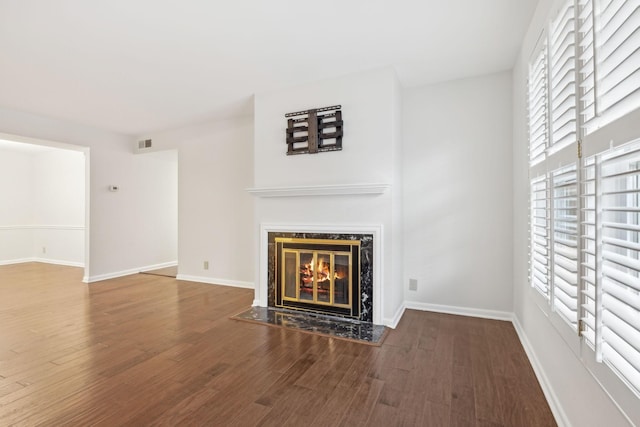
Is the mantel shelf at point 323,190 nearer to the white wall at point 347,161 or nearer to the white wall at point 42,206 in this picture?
the white wall at point 347,161

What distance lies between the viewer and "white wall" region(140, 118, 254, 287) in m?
4.64

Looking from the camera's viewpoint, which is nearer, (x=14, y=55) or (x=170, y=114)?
(x=14, y=55)

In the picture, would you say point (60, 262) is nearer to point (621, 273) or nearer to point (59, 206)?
point (59, 206)

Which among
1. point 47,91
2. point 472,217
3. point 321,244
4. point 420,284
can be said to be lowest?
point 420,284

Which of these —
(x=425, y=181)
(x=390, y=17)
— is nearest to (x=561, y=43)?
(x=390, y=17)

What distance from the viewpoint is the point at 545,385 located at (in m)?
1.91

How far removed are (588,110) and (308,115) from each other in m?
2.49

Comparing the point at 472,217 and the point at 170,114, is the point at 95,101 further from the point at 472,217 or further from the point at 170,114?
the point at 472,217

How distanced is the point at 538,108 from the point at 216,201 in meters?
4.21

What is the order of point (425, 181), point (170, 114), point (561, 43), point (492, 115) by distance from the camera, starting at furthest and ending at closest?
point (170, 114)
point (425, 181)
point (492, 115)
point (561, 43)

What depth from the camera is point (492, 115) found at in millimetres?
3242

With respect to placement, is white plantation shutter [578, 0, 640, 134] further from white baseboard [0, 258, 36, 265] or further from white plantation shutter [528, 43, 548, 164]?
white baseboard [0, 258, 36, 265]

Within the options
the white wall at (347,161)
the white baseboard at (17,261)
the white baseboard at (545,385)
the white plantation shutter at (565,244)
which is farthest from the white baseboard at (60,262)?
the white plantation shutter at (565,244)

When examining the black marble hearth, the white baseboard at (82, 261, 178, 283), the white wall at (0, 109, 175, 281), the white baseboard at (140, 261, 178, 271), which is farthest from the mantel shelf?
the white baseboard at (140, 261, 178, 271)
